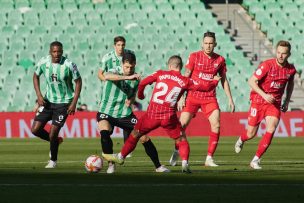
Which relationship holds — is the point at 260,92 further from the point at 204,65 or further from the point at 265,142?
the point at 204,65

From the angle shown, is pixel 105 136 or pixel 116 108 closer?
pixel 105 136

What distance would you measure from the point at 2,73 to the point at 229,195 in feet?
84.0

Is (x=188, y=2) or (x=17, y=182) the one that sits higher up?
(x=188, y=2)

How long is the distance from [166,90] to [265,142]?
2671 millimetres

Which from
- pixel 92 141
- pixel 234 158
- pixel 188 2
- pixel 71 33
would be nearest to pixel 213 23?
pixel 188 2

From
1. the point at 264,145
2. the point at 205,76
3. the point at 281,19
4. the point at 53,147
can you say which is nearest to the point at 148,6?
the point at 281,19

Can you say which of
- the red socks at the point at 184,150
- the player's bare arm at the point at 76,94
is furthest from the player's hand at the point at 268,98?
the player's bare arm at the point at 76,94

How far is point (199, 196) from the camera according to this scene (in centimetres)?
1172

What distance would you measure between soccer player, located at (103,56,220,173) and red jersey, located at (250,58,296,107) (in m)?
2.45

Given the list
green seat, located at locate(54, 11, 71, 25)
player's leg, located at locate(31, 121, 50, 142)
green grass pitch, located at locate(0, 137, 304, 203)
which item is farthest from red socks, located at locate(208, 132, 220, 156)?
green seat, located at locate(54, 11, 71, 25)

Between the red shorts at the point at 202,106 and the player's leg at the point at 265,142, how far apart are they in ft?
3.74

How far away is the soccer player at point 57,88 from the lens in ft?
57.5

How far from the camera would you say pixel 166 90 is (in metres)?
15.4

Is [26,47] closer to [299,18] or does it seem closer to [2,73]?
[2,73]
